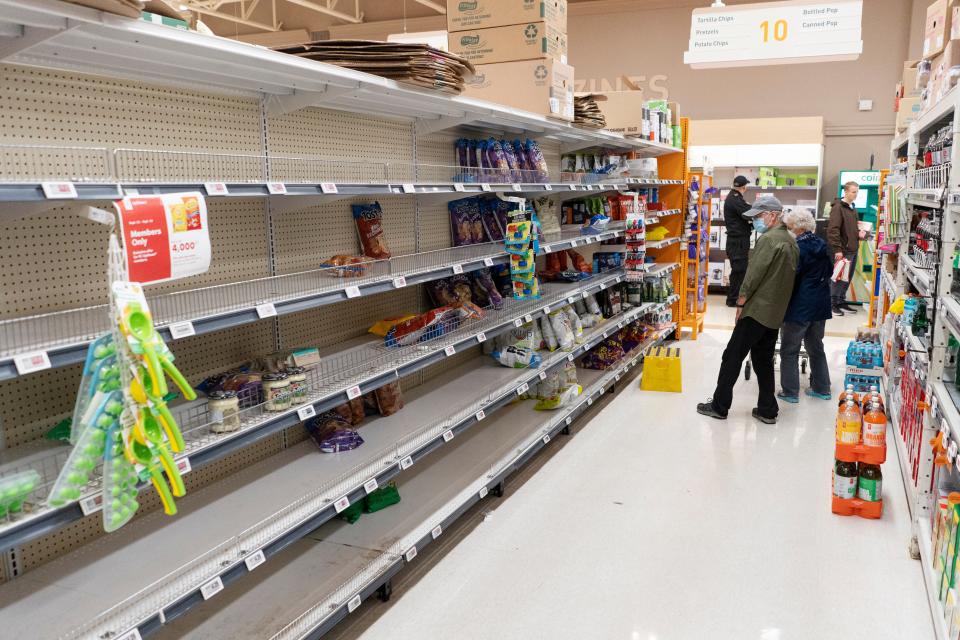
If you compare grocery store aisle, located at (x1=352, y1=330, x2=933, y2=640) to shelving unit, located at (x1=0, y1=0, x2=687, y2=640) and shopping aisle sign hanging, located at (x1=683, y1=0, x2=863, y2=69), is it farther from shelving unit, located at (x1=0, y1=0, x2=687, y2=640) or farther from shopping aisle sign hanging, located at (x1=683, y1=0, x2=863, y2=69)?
shopping aisle sign hanging, located at (x1=683, y1=0, x2=863, y2=69)

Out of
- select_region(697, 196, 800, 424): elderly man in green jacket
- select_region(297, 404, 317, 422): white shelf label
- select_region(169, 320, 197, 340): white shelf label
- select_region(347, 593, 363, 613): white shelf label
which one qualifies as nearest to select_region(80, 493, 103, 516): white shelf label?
select_region(169, 320, 197, 340): white shelf label

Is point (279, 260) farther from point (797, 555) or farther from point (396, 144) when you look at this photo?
point (797, 555)

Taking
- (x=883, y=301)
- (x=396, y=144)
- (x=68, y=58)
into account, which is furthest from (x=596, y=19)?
(x=68, y=58)

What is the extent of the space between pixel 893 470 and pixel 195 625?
419cm

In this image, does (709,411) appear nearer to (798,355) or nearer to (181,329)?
(798,355)

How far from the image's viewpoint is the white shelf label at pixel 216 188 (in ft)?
7.44

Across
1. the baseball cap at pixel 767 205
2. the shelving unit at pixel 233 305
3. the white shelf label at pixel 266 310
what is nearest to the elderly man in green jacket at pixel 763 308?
the baseball cap at pixel 767 205

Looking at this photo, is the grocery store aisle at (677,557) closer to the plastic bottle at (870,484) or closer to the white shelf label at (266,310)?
the plastic bottle at (870,484)

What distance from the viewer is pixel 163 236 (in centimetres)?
192

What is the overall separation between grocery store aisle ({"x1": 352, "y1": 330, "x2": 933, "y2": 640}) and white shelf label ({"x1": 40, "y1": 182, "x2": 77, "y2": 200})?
2.02m

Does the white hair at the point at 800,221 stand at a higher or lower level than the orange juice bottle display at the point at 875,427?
higher

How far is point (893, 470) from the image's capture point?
4750mm

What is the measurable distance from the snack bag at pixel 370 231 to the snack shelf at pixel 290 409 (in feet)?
1.54

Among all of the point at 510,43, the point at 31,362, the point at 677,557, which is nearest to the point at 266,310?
the point at 31,362
